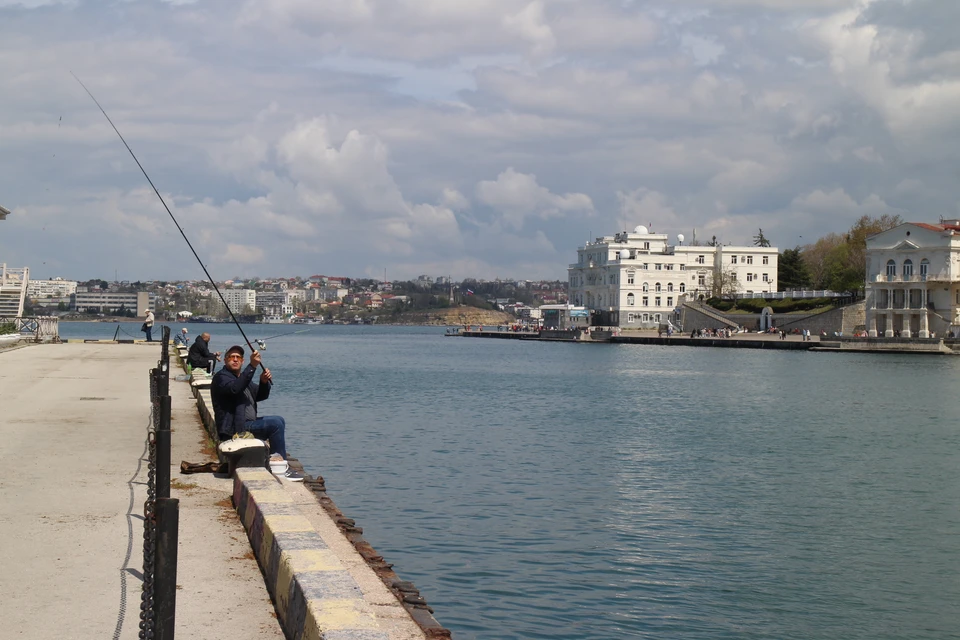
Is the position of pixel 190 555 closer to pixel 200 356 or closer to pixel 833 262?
pixel 200 356

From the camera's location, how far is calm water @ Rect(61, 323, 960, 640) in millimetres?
10969

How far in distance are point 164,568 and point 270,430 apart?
7848 millimetres

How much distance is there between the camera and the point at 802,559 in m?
13.2

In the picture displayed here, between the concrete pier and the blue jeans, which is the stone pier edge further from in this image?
the blue jeans

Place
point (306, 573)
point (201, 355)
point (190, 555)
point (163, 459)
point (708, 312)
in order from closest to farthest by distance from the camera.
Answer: point (163, 459) < point (306, 573) < point (190, 555) < point (201, 355) < point (708, 312)

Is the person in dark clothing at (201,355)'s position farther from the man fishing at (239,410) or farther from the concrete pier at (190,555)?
the man fishing at (239,410)

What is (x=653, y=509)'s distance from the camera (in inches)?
645

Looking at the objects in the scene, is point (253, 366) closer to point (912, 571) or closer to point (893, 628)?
point (893, 628)

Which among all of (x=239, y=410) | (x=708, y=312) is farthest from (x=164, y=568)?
(x=708, y=312)

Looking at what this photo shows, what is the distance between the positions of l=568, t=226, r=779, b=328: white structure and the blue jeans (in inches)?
4453

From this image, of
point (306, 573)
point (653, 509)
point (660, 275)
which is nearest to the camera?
point (306, 573)

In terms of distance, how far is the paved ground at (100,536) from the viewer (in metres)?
6.48

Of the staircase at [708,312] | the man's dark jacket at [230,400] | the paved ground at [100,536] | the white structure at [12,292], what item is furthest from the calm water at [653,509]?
the staircase at [708,312]

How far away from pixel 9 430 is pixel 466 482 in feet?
24.0
